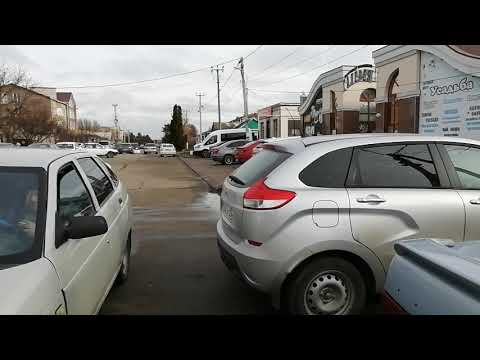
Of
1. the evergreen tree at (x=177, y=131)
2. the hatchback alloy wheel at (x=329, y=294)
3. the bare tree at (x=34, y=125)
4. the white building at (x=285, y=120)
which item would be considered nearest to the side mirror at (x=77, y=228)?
the hatchback alloy wheel at (x=329, y=294)

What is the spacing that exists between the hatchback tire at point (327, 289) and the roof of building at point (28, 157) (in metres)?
2.21

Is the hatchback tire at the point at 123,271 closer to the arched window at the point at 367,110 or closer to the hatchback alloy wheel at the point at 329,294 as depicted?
the hatchback alloy wheel at the point at 329,294

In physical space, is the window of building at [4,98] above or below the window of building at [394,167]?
above

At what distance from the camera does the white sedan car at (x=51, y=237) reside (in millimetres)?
2148

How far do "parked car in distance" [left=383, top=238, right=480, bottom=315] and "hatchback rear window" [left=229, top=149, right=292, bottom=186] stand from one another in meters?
1.57

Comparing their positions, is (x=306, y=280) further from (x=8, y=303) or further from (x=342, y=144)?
(x=8, y=303)

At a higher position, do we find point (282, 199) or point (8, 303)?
point (282, 199)

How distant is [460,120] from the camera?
15.2 m

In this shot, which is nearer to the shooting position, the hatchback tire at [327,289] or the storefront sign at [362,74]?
the hatchback tire at [327,289]

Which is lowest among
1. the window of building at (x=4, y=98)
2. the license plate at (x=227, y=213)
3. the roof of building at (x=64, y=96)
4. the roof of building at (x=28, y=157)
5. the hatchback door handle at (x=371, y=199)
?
the license plate at (x=227, y=213)
